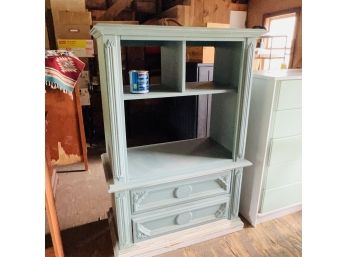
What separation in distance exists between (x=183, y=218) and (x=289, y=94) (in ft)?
3.56

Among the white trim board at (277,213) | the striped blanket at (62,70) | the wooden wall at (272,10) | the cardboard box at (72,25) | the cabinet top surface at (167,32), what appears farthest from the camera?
the wooden wall at (272,10)

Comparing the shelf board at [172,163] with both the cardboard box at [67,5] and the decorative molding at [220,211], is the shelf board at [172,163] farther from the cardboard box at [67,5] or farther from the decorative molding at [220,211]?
the cardboard box at [67,5]

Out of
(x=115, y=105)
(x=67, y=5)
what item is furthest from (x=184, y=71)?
(x=67, y=5)

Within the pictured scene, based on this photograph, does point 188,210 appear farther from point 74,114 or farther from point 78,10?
point 78,10

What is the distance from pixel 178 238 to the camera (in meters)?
1.65

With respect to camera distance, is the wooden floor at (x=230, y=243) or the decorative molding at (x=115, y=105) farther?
the wooden floor at (x=230, y=243)

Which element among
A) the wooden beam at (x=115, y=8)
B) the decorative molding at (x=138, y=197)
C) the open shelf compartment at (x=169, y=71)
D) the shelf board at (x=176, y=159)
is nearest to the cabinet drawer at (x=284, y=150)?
the shelf board at (x=176, y=159)

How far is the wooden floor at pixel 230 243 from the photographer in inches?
64.2

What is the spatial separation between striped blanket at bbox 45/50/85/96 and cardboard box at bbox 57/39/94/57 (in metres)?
0.66

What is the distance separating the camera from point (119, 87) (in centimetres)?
120

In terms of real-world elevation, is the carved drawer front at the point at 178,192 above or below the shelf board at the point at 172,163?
below

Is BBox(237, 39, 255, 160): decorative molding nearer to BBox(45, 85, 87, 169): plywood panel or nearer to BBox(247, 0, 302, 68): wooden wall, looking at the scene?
BBox(45, 85, 87, 169): plywood panel

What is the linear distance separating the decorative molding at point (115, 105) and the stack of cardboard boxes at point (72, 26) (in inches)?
78.4

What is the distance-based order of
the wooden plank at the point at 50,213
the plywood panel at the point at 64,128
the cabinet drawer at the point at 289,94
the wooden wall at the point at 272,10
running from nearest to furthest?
1. the wooden plank at the point at 50,213
2. the cabinet drawer at the point at 289,94
3. the plywood panel at the point at 64,128
4. the wooden wall at the point at 272,10
